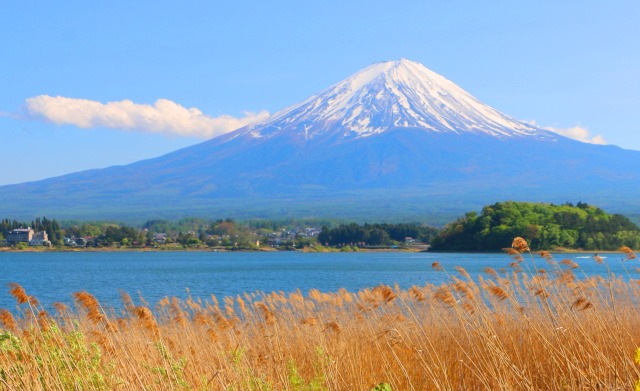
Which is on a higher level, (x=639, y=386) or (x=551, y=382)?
(x=639, y=386)

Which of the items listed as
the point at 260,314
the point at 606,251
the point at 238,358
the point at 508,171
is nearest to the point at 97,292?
the point at 260,314

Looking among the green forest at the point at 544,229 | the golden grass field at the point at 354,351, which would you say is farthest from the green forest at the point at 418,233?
the golden grass field at the point at 354,351

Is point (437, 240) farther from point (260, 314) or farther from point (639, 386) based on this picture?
point (639, 386)

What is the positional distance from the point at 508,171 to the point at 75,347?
19289cm

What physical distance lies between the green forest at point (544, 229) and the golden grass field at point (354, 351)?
55281mm

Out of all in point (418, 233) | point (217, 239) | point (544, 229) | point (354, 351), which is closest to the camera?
point (354, 351)

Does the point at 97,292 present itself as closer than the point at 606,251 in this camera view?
Yes

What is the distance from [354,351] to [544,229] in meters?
59.5

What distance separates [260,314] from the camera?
13.4 meters

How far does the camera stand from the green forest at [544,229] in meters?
66.2

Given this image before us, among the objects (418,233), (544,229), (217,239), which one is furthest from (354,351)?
(217,239)

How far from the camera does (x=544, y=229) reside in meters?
66.9

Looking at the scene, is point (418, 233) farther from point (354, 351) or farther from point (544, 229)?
point (354, 351)

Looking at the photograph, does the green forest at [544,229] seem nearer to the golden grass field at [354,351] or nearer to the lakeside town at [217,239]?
the lakeside town at [217,239]
